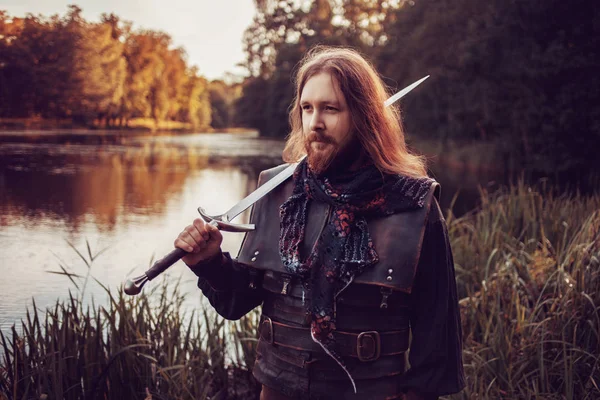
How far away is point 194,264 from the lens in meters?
1.61

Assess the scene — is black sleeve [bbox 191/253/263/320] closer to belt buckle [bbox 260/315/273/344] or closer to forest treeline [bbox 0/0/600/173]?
belt buckle [bbox 260/315/273/344]

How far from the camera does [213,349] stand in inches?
122

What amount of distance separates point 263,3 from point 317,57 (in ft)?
119

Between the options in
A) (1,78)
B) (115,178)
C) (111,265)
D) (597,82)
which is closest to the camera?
(1,78)

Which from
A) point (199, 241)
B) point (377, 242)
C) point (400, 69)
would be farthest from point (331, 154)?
point (400, 69)

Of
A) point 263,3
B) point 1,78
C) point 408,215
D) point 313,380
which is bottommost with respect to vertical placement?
point 313,380

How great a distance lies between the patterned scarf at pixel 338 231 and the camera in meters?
1.53

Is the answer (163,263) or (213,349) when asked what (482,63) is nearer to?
(213,349)

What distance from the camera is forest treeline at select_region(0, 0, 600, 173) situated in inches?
119

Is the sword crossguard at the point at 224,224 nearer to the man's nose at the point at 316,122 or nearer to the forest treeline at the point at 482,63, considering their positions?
the man's nose at the point at 316,122

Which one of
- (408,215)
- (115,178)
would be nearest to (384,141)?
(408,215)

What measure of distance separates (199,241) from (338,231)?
36 cm

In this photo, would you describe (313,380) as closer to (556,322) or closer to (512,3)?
(556,322)

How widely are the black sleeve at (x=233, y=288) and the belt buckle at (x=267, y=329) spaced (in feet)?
0.31
